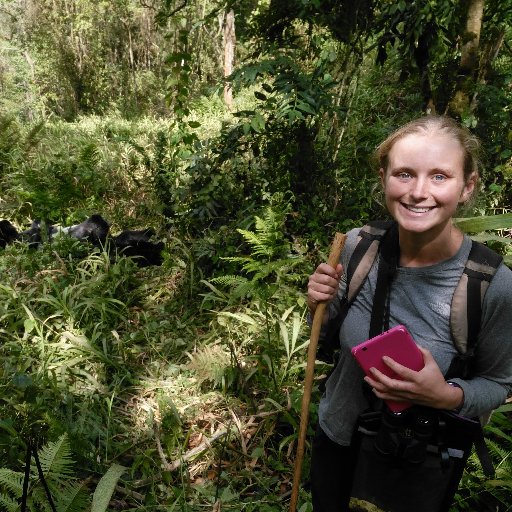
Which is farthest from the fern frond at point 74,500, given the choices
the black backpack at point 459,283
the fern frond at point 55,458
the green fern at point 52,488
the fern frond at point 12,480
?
the black backpack at point 459,283

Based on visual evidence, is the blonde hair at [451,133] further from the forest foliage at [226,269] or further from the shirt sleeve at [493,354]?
the forest foliage at [226,269]

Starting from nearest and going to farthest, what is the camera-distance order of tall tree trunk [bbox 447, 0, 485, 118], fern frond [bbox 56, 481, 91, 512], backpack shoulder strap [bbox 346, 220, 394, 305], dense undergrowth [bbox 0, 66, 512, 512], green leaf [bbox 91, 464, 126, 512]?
1. backpack shoulder strap [bbox 346, 220, 394, 305]
2. green leaf [bbox 91, 464, 126, 512]
3. fern frond [bbox 56, 481, 91, 512]
4. dense undergrowth [bbox 0, 66, 512, 512]
5. tall tree trunk [bbox 447, 0, 485, 118]

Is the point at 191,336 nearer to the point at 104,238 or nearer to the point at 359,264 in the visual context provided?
the point at 104,238

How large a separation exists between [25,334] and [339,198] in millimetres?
3012

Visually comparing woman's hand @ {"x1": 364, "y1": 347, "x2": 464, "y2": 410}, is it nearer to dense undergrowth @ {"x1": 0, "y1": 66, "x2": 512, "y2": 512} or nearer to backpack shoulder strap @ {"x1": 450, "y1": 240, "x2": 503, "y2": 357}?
backpack shoulder strap @ {"x1": 450, "y1": 240, "x2": 503, "y2": 357}

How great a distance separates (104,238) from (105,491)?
358 centimetres

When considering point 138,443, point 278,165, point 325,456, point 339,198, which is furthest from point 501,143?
point 138,443

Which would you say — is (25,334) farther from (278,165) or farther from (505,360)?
(505,360)

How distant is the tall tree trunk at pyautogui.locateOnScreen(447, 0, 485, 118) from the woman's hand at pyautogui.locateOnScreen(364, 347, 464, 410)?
131 inches

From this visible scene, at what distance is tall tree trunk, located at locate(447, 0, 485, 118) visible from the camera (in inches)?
147

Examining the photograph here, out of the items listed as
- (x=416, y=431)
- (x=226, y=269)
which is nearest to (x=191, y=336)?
(x=226, y=269)

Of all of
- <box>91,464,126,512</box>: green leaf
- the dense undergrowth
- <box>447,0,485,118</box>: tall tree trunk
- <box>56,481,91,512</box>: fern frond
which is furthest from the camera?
<box>447,0,485,118</box>: tall tree trunk

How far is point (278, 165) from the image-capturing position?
4.42 meters

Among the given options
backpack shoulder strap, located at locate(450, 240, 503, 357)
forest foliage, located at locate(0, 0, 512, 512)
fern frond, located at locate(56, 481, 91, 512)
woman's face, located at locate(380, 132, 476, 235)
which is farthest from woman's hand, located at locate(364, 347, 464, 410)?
fern frond, located at locate(56, 481, 91, 512)
